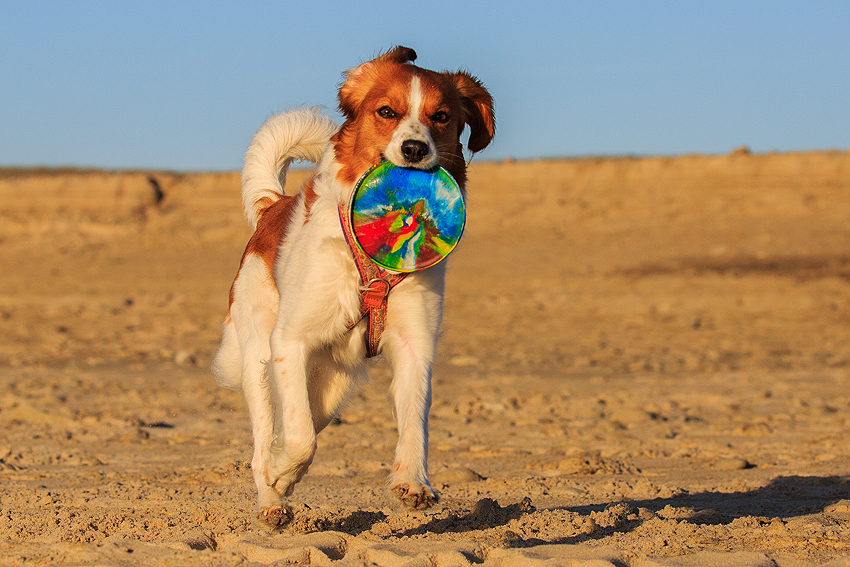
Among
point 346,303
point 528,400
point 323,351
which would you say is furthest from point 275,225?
point 528,400

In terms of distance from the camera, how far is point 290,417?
3.97m

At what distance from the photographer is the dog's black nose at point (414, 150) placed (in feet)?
12.4

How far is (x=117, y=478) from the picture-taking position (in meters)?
5.19

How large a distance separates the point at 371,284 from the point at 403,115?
2.33 ft

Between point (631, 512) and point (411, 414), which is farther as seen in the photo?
point (631, 512)

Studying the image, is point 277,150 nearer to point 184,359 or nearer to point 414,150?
point 414,150

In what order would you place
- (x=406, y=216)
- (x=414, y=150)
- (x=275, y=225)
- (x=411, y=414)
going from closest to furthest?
(x=414, y=150), (x=411, y=414), (x=406, y=216), (x=275, y=225)

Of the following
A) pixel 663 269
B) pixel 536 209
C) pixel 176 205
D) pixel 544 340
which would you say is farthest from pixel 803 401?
pixel 176 205

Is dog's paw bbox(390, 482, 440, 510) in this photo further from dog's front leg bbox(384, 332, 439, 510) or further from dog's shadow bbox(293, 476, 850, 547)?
dog's shadow bbox(293, 476, 850, 547)

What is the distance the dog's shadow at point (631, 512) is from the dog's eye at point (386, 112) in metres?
1.71

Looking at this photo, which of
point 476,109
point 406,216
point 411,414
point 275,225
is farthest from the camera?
point 275,225

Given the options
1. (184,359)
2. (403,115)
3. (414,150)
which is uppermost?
(403,115)

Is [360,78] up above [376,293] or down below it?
above

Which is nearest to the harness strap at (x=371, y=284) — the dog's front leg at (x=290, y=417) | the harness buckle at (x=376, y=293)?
the harness buckle at (x=376, y=293)
